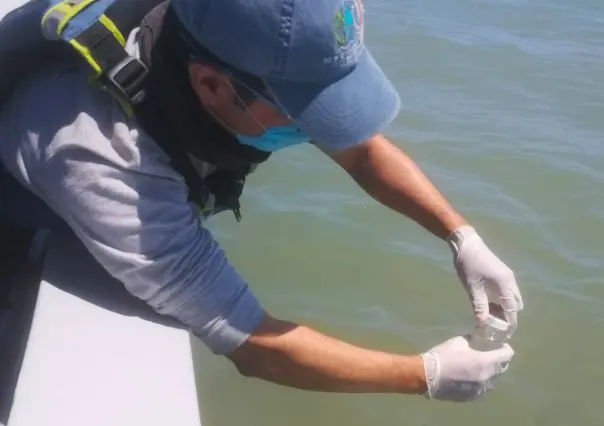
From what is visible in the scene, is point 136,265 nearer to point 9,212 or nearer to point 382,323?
point 9,212

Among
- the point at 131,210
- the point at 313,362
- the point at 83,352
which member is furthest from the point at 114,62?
the point at 313,362

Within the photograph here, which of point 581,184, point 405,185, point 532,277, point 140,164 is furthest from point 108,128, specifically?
point 581,184

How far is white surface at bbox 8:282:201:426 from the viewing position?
54.3 inches

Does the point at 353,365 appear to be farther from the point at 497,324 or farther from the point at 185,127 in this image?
the point at 185,127

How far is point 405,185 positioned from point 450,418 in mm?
837

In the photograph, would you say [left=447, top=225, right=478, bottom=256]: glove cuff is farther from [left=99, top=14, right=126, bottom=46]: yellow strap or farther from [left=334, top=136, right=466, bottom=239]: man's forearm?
[left=99, top=14, right=126, bottom=46]: yellow strap

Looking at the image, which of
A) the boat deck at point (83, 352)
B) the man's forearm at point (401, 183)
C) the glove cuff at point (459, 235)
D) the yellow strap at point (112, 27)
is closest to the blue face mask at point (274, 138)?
the yellow strap at point (112, 27)

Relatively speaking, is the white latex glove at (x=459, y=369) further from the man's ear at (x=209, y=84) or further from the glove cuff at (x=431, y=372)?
the man's ear at (x=209, y=84)

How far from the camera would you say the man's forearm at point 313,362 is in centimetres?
173

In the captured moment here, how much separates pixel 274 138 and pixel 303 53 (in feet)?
0.82

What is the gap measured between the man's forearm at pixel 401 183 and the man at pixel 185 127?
637 millimetres

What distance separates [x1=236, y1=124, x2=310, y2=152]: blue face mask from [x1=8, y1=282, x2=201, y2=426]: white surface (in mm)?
417

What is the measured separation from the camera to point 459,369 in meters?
1.95

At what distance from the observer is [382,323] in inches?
115
